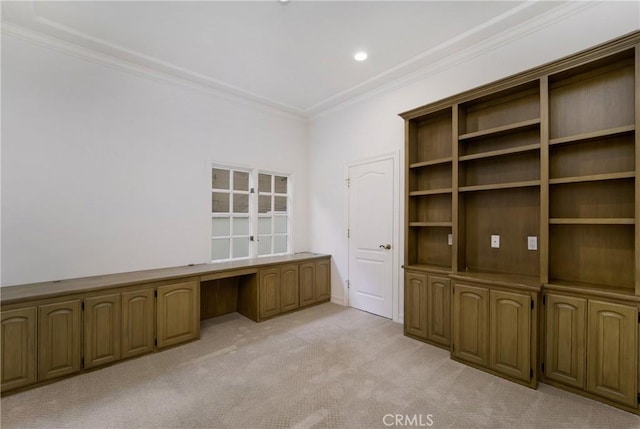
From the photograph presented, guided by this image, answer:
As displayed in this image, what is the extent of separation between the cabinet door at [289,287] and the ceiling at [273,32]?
264 centimetres

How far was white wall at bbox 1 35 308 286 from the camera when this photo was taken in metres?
2.74

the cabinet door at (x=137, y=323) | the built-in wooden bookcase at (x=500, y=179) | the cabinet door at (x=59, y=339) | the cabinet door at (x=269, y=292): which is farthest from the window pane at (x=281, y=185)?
the cabinet door at (x=59, y=339)

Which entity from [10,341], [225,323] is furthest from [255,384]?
[10,341]

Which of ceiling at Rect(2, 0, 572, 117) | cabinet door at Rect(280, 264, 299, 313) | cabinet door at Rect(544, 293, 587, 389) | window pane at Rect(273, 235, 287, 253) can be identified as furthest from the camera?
window pane at Rect(273, 235, 287, 253)

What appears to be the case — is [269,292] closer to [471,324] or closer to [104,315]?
[104,315]

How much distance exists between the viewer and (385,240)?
13.2ft

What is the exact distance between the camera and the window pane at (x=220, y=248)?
4.14m

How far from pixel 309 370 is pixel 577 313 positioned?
227 cm

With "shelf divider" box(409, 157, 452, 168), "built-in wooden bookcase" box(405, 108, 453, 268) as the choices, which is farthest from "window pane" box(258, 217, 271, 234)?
"shelf divider" box(409, 157, 452, 168)

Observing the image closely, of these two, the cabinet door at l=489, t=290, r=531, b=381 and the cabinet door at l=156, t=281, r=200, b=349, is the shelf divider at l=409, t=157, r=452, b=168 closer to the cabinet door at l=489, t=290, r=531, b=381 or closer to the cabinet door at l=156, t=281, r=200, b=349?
the cabinet door at l=489, t=290, r=531, b=381

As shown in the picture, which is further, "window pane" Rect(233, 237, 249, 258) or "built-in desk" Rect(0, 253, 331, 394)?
"window pane" Rect(233, 237, 249, 258)

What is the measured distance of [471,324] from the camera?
107 inches

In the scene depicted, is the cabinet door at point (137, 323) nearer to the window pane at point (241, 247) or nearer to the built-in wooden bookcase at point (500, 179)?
the window pane at point (241, 247)

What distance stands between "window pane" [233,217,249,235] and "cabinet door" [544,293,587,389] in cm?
373
